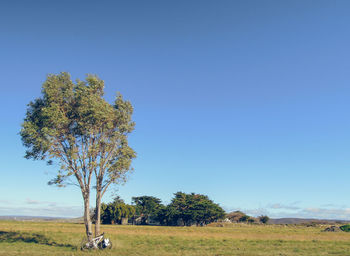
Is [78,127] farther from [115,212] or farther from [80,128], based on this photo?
[115,212]

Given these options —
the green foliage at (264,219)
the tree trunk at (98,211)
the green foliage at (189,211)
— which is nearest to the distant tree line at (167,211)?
the green foliage at (189,211)

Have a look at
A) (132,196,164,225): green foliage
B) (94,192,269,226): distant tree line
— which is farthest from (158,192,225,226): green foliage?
(132,196,164,225): green foliage

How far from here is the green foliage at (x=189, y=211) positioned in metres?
112

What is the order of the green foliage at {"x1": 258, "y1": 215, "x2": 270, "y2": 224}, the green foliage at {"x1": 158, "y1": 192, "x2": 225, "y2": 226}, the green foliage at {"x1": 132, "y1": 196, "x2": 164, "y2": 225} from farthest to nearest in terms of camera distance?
the green foliage at {"x1": 258, "y1": 215, "x2": 270, "y2": 224}, the green foliage at {"x1": 132, "y1": 196, "x2": 164, "y2": 225}, the green foliage at {"x1": 158, "y1": 192, "x2": 225, "y2": 226}

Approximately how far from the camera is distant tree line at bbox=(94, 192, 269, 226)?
11338 cm

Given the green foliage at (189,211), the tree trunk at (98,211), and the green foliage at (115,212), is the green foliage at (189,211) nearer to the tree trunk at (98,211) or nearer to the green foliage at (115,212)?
the green foliage at (115,212)

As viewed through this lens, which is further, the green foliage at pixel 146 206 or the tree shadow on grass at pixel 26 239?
the green foliage at pixel 146 206

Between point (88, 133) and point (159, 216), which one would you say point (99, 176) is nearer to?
point (88, 133)

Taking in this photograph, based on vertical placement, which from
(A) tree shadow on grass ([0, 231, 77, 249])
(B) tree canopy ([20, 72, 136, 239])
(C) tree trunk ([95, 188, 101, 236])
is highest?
(B) tree canopy ([20, 72, 136, 239])

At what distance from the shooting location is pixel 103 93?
38.1 meters

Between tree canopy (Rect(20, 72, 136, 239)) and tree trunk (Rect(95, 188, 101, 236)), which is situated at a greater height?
tree canopy (Rect(20, 72, 136, 239))

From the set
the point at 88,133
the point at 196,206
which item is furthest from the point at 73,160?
the point at 196,206

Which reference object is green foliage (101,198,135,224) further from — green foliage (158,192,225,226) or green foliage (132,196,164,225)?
green foliage (158,192,225,226)

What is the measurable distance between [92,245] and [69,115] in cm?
1694
